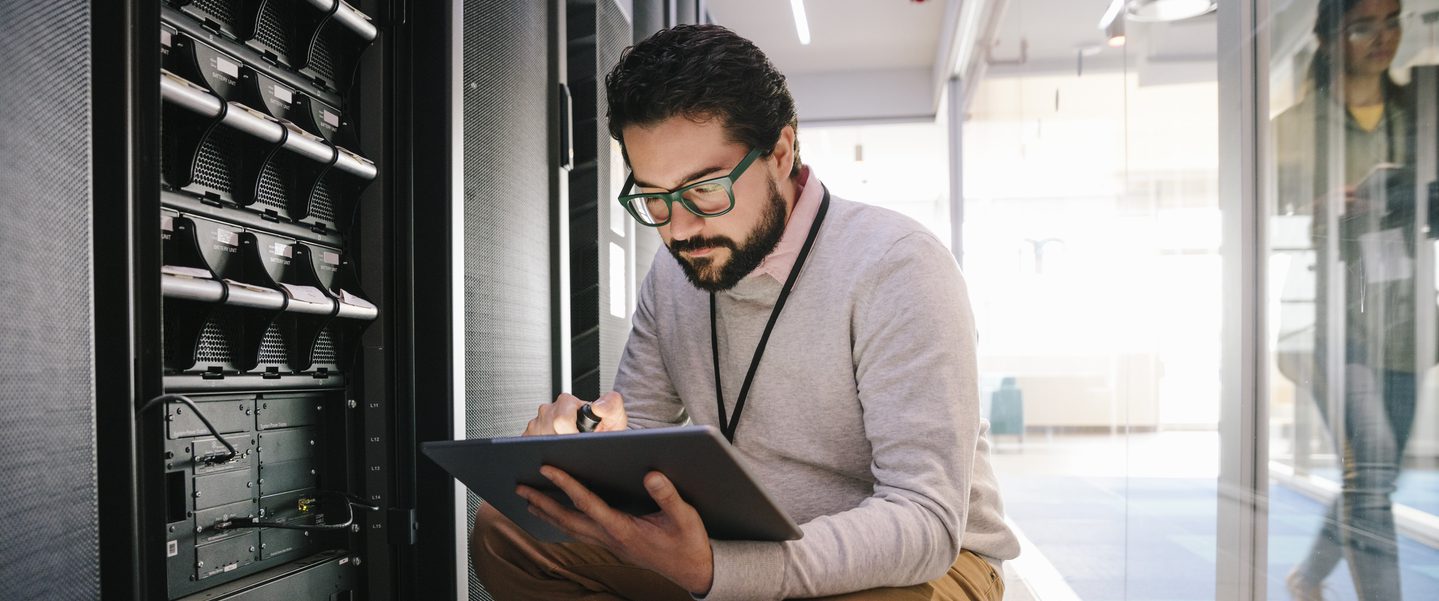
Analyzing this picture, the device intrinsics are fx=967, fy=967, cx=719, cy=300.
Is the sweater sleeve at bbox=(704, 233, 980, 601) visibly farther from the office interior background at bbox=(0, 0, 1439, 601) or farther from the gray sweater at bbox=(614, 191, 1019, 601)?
the office interior background at bbox=(0, 0, 1439, 601)

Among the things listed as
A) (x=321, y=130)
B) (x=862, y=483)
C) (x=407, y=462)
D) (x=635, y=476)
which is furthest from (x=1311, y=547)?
(x=321, y=130)

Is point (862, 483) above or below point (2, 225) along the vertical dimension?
below

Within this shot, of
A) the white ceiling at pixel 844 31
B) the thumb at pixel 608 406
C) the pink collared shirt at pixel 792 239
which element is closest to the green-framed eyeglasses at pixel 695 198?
the pink collared shirt at pixel 792 239

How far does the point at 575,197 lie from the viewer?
2.72m

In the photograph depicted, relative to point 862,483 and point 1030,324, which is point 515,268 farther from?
point 1030,324

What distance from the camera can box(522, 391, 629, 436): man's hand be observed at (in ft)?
3.80

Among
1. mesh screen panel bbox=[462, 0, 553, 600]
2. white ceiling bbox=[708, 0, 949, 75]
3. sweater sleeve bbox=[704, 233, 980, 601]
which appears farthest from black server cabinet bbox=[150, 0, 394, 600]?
white ceiling bbox=[708, 0, 949, 75]

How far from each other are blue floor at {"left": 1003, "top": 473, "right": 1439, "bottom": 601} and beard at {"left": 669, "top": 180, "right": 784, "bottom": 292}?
2.48 feet

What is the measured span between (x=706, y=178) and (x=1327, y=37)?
0.75 meters

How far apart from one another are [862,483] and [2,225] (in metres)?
1.00

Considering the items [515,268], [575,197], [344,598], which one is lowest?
[344,598]

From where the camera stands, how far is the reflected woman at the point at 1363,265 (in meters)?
0.95

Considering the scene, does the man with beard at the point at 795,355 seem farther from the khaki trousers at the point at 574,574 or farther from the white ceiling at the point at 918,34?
the white ceiling at the point at 918,34

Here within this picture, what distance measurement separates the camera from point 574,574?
4.16 ft
